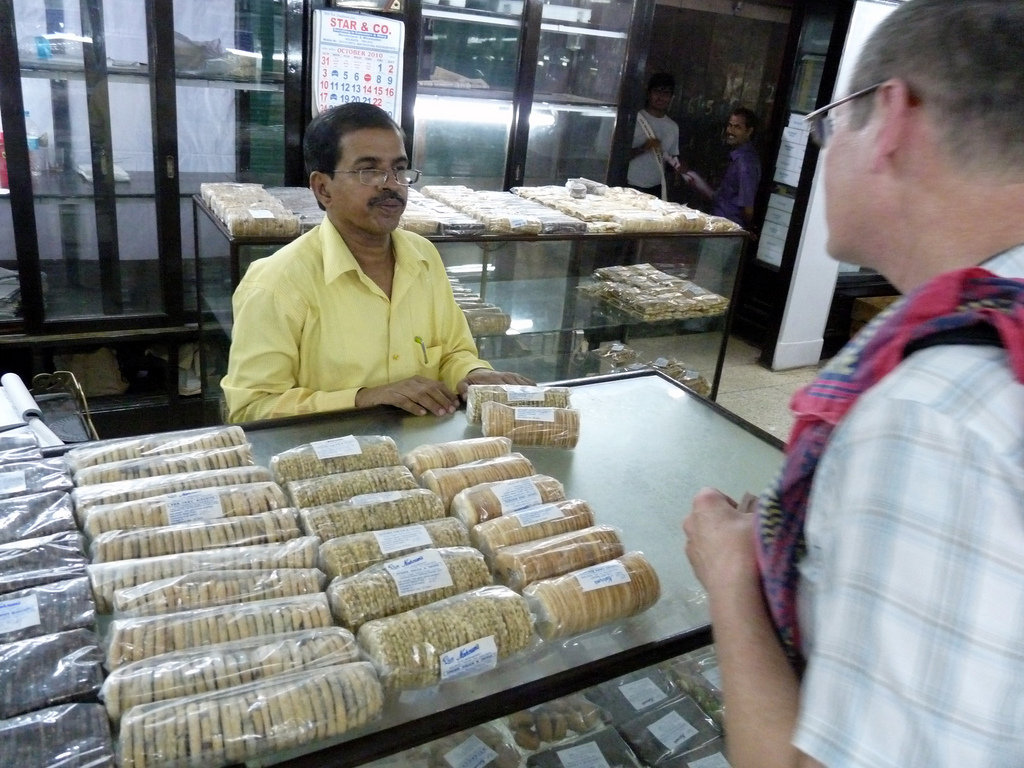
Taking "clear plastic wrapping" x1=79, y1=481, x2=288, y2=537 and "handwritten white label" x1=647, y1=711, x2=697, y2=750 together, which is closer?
"clear plastic wrapping" x1=79, y1=481, x2=288, y2=537

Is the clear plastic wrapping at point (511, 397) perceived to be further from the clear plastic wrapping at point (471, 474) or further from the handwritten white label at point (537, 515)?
the handwritten white label at point (537, 515)

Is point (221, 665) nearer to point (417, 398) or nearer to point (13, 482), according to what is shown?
point (13, 482)

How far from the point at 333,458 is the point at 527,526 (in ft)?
1.24

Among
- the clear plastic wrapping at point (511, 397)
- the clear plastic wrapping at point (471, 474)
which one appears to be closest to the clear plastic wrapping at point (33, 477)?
the clear plastic wrapping at point (471, 474)

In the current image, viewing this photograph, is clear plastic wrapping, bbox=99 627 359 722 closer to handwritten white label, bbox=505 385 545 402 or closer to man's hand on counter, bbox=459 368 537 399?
handwritten white label, bbox=505 385 545 402

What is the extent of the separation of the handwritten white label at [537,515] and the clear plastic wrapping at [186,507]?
0.38m

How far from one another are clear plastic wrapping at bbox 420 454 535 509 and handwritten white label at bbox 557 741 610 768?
17.5 inches

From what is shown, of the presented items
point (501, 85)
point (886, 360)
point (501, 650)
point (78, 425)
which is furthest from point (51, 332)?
point (886, 360)

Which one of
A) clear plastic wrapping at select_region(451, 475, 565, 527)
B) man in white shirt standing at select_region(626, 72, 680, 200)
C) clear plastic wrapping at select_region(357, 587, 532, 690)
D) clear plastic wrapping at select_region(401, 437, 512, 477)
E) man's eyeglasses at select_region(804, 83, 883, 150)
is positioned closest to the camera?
man's eyeglasses at select_region(804, 83, 883, 150)

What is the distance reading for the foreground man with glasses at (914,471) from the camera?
60 cm

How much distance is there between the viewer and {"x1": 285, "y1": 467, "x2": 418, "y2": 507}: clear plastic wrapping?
4.38ft

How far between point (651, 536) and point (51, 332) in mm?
2939

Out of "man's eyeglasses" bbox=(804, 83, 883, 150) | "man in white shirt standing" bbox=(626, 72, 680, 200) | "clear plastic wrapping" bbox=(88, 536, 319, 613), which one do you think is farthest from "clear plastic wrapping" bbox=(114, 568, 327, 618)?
"man in white shirt standing" bbox=(626, 72, 680, 200)

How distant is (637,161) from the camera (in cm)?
539
